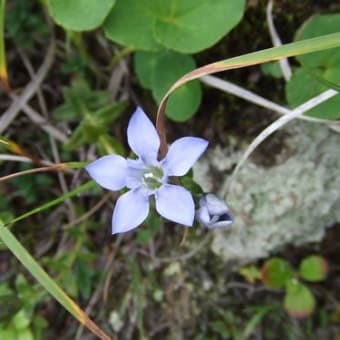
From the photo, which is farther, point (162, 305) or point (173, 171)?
point (162, 305)

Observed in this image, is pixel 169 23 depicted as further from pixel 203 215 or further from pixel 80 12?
pixel 203 215

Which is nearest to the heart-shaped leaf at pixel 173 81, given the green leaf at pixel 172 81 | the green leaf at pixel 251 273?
the green leaf at pixel 172 81

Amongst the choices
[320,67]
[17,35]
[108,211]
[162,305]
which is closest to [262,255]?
[162,305]

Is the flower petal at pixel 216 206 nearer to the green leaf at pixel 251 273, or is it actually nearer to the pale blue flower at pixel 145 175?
the pale blue flower at pixel 145 175

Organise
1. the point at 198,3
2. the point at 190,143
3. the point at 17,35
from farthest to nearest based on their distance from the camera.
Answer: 1. the point at 17,35
2. the point at 198,3
3. the point at 190,143

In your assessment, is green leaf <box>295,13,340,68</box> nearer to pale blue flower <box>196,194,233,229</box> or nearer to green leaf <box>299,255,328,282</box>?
pale blue flower <box>196,194,233,229</box>

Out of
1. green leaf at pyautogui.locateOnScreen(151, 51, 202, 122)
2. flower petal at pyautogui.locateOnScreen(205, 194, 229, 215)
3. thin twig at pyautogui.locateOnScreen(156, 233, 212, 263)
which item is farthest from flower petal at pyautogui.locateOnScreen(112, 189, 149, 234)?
thin twig at pyautogui.locateOnScreen(156, 233, 212, 263)

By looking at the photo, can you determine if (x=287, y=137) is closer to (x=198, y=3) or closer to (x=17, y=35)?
(x=198, y=3)
